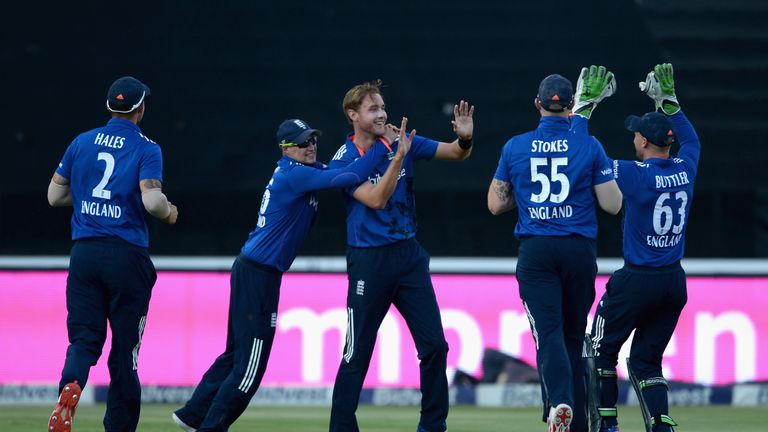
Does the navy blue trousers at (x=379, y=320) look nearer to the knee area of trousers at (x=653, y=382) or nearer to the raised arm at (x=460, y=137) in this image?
the raised arm at (x=460, y=137)

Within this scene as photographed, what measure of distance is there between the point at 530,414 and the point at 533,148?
12.0ft

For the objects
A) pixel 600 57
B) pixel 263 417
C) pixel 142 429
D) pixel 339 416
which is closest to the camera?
pixel 339 416

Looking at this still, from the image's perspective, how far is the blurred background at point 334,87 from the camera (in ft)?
37.8

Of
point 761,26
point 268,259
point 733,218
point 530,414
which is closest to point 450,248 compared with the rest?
point 530,414

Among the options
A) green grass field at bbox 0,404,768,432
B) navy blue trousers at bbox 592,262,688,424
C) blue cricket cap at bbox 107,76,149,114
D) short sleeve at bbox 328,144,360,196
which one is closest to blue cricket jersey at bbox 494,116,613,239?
navy blue trousers at bbox 592,262,688,424

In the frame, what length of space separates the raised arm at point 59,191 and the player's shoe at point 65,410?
1.07 meters

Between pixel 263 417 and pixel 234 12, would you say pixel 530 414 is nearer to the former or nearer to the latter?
pixel 263 417

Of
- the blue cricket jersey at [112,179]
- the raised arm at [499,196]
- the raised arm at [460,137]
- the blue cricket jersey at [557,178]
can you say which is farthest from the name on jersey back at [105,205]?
the blue cricket jersey at [557,178]

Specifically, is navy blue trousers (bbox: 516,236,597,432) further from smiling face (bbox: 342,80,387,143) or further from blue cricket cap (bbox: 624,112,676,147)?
smiling face (bbox: 342,80,387,143)

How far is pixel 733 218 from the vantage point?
11.5 metres

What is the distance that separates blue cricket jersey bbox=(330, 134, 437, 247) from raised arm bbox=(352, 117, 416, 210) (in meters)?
0.09

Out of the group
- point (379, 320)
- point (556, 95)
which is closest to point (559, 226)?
point (556, 95)

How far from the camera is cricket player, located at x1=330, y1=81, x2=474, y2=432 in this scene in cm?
Answer: 742

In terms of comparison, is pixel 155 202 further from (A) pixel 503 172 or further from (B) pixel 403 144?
(A) pixel 503 172
